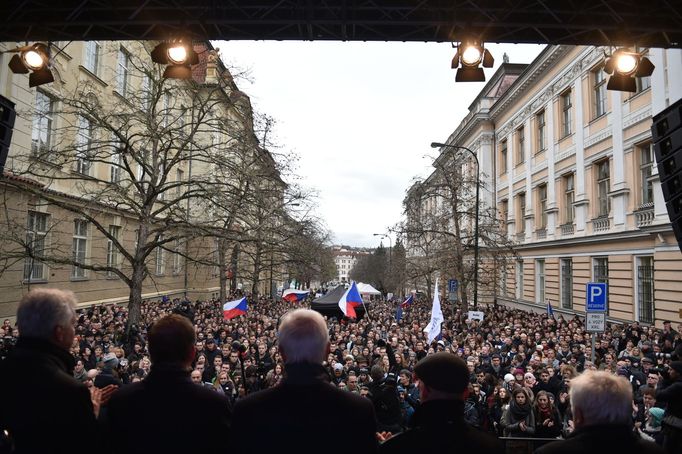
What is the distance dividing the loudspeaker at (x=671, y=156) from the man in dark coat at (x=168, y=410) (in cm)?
488

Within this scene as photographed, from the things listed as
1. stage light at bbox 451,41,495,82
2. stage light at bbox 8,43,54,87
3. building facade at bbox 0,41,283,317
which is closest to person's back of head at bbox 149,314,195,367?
stage light at bbox 451,41,495,82

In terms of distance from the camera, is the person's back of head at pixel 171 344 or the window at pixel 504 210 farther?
the window at pixel 504 210

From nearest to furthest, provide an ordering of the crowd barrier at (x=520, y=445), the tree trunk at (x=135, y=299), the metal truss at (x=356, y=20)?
the crowd barrier at (x=520, y=445) → the metal truss at (x=356, y=20) → the tree trunk at (x=135, y=299)

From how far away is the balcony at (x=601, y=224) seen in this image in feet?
80.3

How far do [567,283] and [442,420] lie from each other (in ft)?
97.4

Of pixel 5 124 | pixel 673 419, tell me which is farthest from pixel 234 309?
pixel 673 419

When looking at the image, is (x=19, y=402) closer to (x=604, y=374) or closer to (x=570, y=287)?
(x=604, y=374)

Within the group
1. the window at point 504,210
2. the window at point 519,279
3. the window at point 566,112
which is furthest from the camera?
the window at point 504,210

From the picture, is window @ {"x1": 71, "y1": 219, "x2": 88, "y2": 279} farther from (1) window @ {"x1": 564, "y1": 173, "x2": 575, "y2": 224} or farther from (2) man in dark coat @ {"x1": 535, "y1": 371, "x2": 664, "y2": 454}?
(1) window @ {"x1": 564, "y1": 173, "x2": 575, "y2": 224}

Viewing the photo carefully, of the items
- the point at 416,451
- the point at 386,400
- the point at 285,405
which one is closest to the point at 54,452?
the point at 285,405

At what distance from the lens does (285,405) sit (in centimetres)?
232

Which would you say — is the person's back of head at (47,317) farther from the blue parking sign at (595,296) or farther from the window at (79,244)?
the window at (79,244)

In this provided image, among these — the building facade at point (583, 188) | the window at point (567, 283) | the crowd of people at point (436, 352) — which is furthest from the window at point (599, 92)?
the crowd of people at point (436, 352)

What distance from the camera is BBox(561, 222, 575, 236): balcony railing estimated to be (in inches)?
1122
